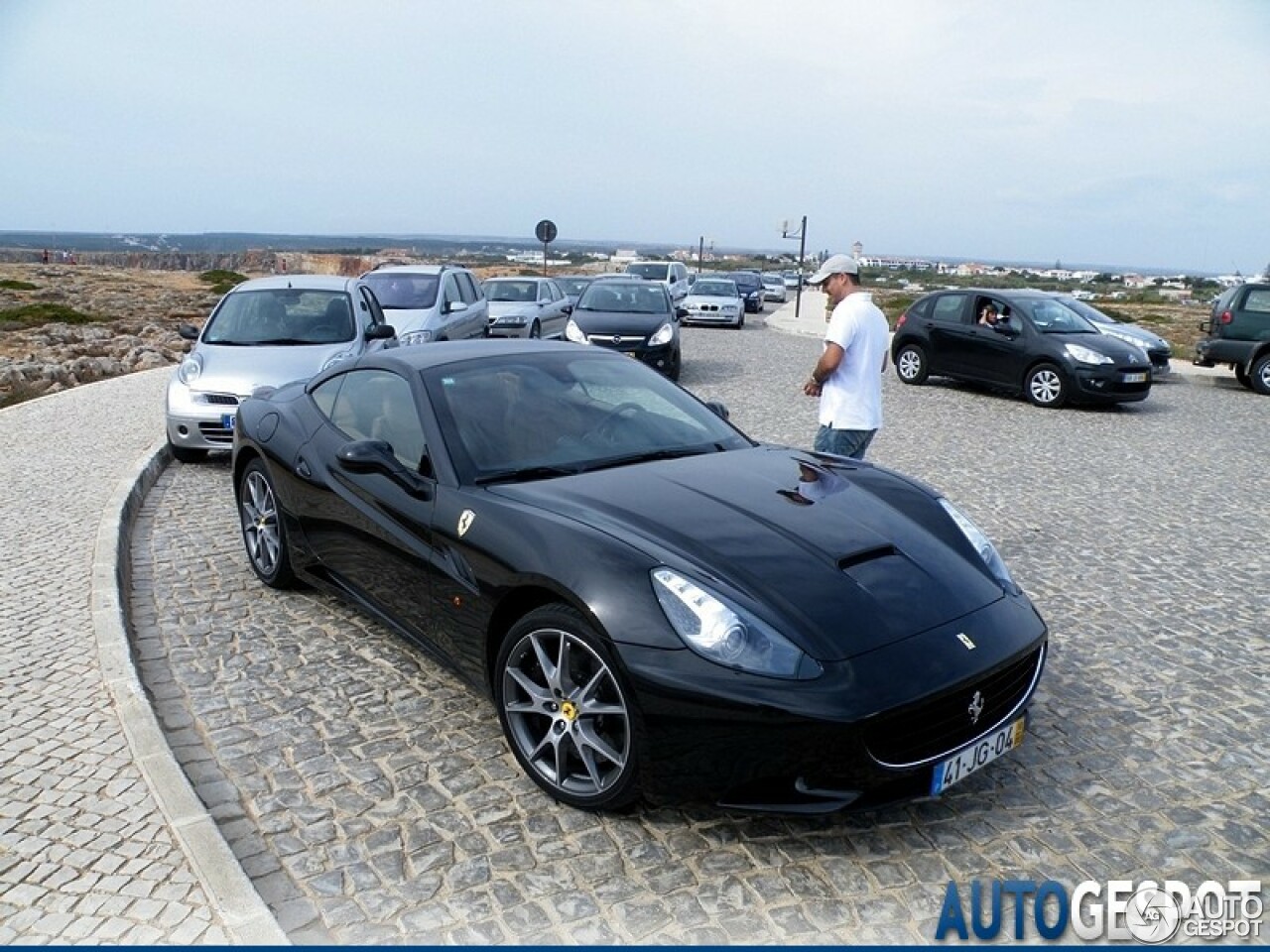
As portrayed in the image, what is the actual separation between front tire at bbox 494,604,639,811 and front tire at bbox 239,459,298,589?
2422 mm

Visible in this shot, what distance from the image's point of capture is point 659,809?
11.9 feet

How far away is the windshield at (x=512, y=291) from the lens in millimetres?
21156

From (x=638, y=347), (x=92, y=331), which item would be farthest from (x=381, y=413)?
(x=92, y=331)

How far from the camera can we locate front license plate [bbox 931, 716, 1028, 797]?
3.29 metres

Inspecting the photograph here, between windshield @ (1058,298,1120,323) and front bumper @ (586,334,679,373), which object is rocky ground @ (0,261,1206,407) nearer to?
windshield @ (1058,298,1120,323)

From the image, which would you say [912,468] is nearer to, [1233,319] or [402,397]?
[402,397]

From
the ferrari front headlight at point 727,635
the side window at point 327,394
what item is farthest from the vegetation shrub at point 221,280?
the ferrari front headlight at point 727,635

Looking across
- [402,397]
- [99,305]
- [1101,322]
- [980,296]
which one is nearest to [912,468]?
[402,397]

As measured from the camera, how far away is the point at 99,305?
38250 mm

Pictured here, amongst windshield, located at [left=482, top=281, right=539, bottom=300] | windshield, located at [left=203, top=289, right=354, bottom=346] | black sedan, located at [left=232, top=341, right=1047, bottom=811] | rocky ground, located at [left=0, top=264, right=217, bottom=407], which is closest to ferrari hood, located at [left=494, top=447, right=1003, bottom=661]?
black sedan, located at [left=232, top=341, right=1047, bottom=811]

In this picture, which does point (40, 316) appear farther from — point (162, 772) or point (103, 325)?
point (162, 772)

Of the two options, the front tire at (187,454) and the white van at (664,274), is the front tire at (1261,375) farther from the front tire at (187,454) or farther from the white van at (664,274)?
the white van at (664,274)

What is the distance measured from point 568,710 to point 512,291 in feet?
61.0

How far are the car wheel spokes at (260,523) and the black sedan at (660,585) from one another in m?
0.72
